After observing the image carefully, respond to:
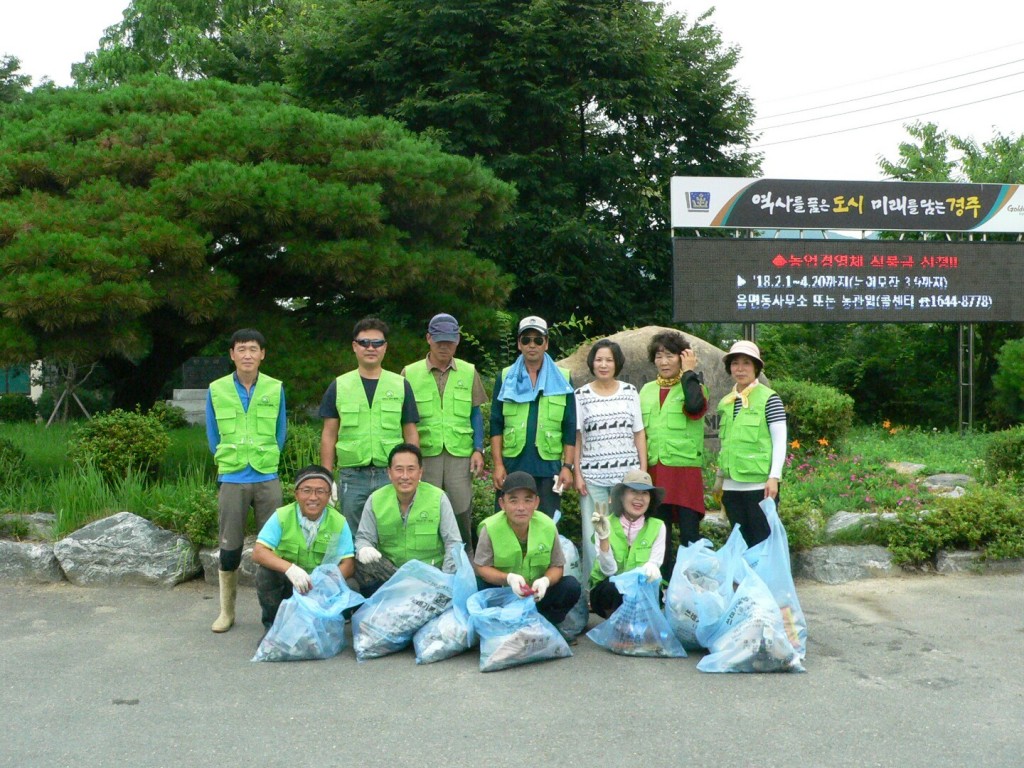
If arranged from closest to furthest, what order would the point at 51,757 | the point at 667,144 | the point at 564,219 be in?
the point at 51,757
the point at 564,219
the point at 667,144

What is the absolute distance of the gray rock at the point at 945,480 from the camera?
777 centimetres

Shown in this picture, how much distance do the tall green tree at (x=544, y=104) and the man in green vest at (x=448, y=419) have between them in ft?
25.0

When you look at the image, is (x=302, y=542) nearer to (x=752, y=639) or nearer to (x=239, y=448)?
(x=239, y=448)

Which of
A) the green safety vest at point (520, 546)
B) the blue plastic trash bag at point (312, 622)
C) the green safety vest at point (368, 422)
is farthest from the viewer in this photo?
the green safety vest at point (368, 422)

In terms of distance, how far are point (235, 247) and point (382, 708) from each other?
5107 millimetres

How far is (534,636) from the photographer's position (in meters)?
4.33

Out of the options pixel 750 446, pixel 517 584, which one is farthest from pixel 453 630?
pixel 750 446

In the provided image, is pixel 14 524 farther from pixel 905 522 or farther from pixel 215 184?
pixel 905 522

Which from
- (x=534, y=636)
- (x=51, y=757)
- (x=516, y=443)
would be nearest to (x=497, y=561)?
(x=534, y=636)

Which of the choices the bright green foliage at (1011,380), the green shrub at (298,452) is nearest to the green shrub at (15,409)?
the green shrub at (298,452)

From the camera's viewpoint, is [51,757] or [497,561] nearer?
[51,757]

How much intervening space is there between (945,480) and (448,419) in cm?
497

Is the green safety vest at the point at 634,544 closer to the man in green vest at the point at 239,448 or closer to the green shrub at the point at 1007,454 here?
the man in green vest at the point at 239,448

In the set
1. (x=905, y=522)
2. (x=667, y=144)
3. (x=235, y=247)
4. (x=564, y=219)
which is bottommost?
(x=905, y=522)
